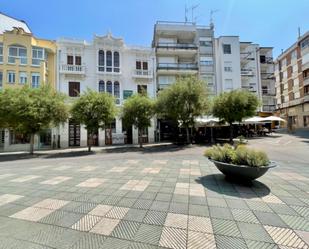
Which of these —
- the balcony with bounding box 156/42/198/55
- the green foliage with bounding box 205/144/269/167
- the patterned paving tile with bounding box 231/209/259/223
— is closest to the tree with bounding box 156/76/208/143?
the balcony with bounding box 156/42/198/55

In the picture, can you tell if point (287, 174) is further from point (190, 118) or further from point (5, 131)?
point (5, 131)

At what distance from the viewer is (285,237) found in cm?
300

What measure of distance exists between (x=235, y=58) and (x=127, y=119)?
900 inches

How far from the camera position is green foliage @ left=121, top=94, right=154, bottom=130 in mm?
18531

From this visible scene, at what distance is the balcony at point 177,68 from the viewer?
27.2 meters

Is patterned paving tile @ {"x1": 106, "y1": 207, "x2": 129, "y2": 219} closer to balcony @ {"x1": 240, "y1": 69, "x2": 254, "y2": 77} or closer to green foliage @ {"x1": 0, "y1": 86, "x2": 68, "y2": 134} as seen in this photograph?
green foliage @ {"x1": 0, "y1": 86, "x2": 68, "y2": 134}

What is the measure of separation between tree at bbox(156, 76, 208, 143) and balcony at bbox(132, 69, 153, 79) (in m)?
7.77

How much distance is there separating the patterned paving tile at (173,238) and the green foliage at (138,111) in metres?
15.7

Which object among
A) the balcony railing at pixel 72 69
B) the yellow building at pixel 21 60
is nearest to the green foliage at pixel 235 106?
the balcony railing at pixel 72 69

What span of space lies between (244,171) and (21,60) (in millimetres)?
26986

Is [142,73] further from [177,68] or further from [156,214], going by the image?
[156,214]

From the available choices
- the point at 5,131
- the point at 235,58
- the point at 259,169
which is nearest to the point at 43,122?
the point at 5,131

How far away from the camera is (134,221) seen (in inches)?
142

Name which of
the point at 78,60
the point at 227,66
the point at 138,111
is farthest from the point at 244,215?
the point at 227,66
